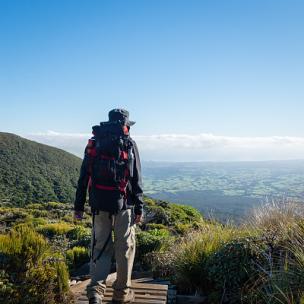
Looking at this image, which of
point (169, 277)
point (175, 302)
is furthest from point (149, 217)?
point (175, 302)

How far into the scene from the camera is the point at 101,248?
14.8 feet

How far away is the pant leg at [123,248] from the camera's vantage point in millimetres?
4465

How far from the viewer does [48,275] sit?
4324mm

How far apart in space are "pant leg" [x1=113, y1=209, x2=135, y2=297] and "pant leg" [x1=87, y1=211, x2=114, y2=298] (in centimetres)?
10

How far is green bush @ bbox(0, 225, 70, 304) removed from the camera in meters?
4.06

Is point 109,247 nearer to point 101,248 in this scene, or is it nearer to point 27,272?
point 101,248

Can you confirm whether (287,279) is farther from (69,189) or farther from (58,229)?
(69,189)

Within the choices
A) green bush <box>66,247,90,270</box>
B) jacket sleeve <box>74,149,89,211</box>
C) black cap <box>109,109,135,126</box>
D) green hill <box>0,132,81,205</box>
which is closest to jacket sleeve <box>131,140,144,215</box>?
black cap <box>109,109,135,126</box>

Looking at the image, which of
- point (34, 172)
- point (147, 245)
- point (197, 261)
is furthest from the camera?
point (34, 172)

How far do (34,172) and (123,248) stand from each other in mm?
50835

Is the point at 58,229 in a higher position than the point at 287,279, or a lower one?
lower

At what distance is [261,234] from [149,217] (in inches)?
470

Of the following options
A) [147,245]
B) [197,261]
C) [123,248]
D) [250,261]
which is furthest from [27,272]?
[147,245]

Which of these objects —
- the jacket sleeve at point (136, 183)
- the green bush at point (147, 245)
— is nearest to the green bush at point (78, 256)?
the green bush at point (147, 245)
